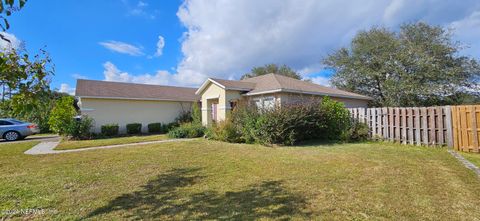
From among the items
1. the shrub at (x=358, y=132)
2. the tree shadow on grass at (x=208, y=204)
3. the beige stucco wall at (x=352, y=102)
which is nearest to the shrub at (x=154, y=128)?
the beige stucco wall at (x=352, y=102)

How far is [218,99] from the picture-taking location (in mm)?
16406

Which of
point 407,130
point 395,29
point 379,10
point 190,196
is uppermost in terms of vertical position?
point 395,29

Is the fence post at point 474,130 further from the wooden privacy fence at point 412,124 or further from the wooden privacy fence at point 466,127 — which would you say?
the wooden privacy fence at point 412,124

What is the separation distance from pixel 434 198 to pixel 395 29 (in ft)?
80.6

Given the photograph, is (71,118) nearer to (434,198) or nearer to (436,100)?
(434,198)

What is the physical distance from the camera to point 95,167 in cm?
715

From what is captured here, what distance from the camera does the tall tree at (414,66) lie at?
20672 mm

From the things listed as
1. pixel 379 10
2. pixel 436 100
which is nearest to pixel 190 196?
pixel 379 10

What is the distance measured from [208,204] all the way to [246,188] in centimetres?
107

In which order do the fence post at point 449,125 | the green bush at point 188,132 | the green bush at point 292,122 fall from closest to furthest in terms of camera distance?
the fence post at point 449,125, the green bush at point 292,122, the green bush at point 188,132

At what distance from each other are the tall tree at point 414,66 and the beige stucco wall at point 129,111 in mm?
18601

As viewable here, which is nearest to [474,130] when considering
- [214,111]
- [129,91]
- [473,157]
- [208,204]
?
[473,157]

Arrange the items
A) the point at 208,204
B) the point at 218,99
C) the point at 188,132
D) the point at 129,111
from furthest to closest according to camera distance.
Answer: the point at 129,111
the point at 218,99
the point at 188,132
the point at 208,204

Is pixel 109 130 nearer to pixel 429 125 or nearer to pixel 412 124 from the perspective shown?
pixel 412 124
